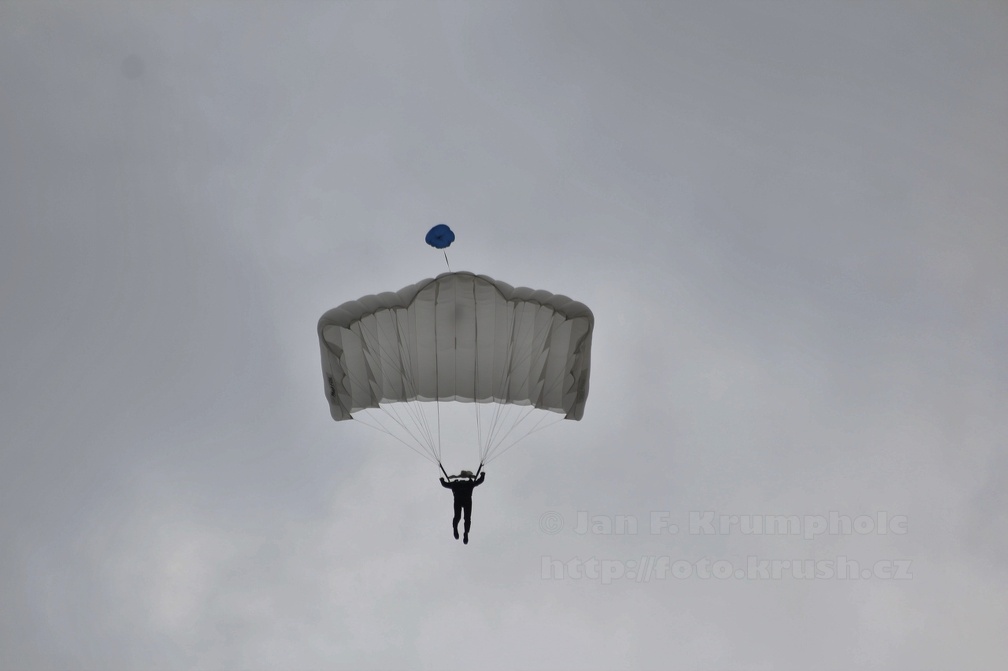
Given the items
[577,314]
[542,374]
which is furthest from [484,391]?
[577,314]

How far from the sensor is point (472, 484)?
21562mm

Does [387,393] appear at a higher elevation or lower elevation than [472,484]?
higher

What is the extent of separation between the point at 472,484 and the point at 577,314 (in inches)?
180

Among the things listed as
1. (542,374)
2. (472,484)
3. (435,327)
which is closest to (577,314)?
(542,374)

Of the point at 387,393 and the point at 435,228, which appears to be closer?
the point at 435,228

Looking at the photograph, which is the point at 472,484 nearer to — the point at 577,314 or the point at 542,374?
the point at 542,374

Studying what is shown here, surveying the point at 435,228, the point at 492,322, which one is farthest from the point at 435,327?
the point at 435,228

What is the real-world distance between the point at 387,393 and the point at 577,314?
4.95 metres

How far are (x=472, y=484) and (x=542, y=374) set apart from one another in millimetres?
3041

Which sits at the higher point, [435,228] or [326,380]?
[435,228]

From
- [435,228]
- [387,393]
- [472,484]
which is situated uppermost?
→ [435,228]

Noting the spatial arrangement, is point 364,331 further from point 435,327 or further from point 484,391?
point 484,391

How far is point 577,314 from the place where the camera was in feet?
70.0

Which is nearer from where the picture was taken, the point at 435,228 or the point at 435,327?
the point at 435,228
